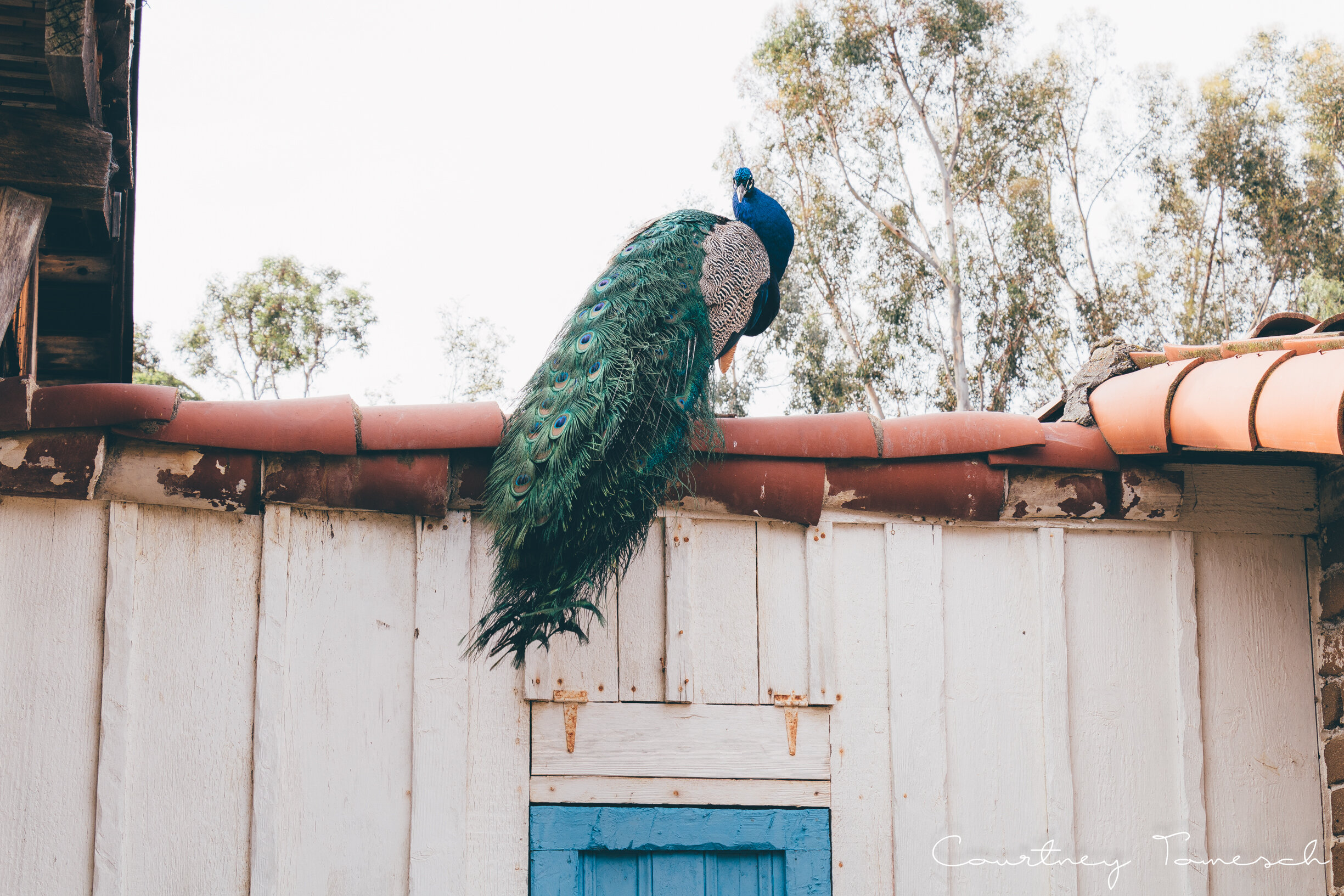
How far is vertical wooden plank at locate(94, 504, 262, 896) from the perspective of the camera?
3623 millimetres

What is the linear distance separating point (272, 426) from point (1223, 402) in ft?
10.1

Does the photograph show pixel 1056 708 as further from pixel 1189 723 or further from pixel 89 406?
pixel 89 406

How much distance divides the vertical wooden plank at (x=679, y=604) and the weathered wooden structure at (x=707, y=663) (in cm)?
1

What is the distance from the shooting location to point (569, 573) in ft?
11.5

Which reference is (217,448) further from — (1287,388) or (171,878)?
(1287,388)

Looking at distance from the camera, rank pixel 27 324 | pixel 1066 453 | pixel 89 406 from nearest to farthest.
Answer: pixel 89 406
pixel 1066 453
pixel 27 324

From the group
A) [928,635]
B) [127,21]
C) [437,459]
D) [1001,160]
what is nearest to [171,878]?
[437,459]

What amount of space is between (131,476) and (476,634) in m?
1.26

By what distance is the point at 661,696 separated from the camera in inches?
157

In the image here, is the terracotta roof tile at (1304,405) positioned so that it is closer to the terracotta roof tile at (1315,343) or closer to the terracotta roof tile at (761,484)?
the terracotta roof tile at (1315,343)

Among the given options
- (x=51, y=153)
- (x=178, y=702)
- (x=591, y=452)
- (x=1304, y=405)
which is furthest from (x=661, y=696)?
(x=51, y=153)

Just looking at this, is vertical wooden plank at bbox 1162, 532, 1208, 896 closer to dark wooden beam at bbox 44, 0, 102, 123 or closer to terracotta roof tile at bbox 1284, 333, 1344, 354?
terracotta roof tile at bbox 1284, 333, 1344, 354

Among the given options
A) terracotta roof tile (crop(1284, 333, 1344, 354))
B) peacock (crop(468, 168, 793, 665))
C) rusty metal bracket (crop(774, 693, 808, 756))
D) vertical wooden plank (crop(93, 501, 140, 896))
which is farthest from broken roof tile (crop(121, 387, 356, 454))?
terracotta roof tile (crop(1284, 333, 1344, 354))

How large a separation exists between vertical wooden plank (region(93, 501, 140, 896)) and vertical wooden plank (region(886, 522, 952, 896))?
2.60m
